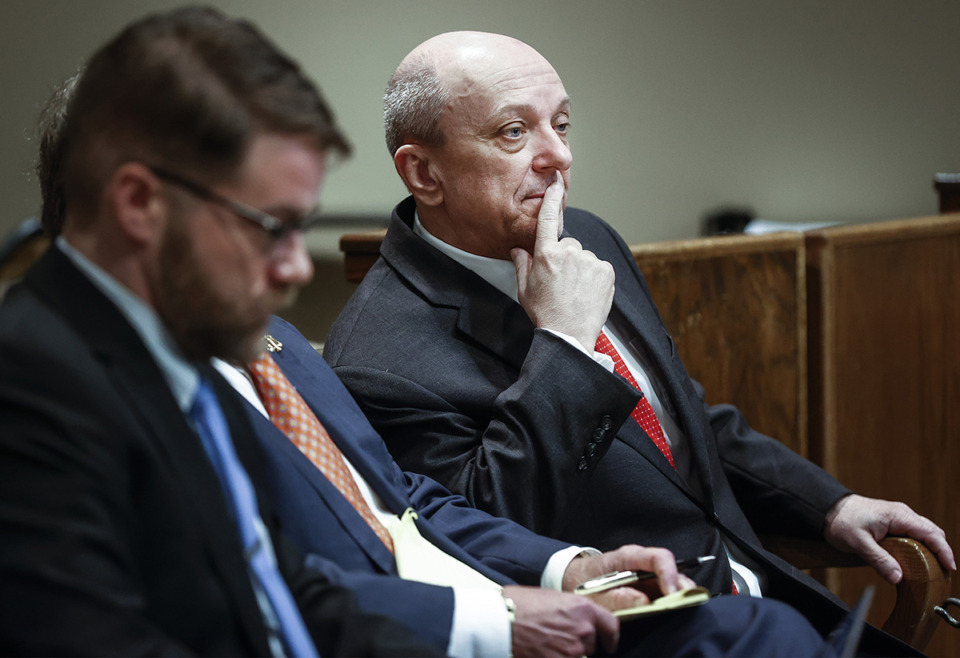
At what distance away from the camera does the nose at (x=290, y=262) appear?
0.97m

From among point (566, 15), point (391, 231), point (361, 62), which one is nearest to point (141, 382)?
Answer: point (391, 231)

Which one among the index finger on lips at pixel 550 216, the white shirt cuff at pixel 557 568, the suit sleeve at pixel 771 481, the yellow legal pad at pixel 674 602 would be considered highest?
the index finger on lips at pixel 550 216

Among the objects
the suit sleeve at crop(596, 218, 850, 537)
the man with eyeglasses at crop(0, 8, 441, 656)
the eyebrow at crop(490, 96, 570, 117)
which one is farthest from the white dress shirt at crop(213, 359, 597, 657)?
the suit sleeve at crop(596, 218, 850, 537)

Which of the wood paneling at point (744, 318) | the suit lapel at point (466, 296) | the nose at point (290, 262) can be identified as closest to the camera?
the nose at point (290, 262)

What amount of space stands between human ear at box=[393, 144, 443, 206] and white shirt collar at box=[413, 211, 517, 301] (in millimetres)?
82

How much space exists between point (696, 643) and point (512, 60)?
106cm

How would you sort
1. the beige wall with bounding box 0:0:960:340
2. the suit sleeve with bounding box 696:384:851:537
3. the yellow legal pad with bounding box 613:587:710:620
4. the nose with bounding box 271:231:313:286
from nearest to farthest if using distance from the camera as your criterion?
1. the nose with bounding box 271:231:313:286
2. the yellow legal pad with bounding box 613:587:710:620
3. the suit sleeve with bounding box 696:384:851:537
4. the beige wall with bounding box 0:0:960:340

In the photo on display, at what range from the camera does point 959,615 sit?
8.84ft

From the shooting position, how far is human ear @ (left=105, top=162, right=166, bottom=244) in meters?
0.91

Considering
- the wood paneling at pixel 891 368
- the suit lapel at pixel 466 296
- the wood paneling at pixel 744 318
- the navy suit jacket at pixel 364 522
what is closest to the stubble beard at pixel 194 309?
the navy suit jacket at pixel 364 522

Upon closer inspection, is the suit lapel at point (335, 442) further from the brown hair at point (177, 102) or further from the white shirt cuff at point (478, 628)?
the brown hair at point (177, 102)

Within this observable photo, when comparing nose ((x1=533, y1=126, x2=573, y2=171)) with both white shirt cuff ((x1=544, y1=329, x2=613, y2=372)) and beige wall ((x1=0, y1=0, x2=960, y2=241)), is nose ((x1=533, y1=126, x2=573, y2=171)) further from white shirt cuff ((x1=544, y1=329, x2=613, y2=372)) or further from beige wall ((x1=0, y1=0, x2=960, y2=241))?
beige wall ((x1=0, y1=0, x2=960, y2=241))

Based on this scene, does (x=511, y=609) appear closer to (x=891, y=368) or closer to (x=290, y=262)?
(x=290, y=262)

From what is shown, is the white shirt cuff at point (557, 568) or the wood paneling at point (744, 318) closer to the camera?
the white shirt cuff at point (557, 568)
